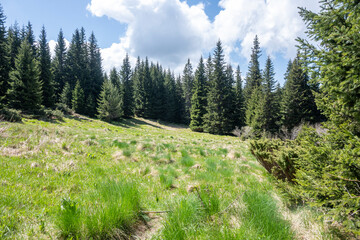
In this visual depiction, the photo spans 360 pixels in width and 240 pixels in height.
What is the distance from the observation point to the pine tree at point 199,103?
4084 centimetres

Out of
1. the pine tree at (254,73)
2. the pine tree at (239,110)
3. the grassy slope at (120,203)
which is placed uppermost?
the pine tree at (254,73)

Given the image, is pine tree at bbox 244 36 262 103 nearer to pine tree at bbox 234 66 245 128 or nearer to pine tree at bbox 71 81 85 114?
pine tree at bbox 234 66 245 128

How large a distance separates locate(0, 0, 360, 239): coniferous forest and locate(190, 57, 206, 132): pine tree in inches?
10.6

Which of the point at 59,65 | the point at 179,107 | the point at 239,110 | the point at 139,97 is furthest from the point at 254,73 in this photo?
the point at 59,65

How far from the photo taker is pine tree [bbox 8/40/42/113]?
73.7ft

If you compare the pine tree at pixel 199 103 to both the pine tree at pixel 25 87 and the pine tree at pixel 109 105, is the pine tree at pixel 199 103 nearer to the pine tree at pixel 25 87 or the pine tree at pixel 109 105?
the pine tree at pixel 109 105

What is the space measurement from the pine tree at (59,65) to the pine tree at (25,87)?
1858 centimetres

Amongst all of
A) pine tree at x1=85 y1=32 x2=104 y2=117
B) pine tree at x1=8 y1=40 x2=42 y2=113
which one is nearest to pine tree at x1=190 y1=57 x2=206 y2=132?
pine tree at x1=85 y1=32 x2=104 y2=117

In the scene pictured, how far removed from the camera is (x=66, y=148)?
5.78 m

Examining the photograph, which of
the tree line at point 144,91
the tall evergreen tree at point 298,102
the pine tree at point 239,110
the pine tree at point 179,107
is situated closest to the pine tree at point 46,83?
the tree line at point 144,91

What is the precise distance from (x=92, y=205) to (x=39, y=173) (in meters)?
2.27

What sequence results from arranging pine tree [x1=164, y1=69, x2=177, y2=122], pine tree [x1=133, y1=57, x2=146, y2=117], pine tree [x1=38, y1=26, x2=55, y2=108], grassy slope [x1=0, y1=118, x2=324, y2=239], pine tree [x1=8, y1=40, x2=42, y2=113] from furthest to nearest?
pine tree [x1=164, y1=69, x2=177, y2=122], pine tree [x1=133, y1=57, x2=146, y2=117], pine tree [x1=38, y1=26, x2=55, y2=108], pine tree [x1=8, y1=40, x2=42, y2=113], grassy slope [x1=0, y1=118, x2=324, y2=239]

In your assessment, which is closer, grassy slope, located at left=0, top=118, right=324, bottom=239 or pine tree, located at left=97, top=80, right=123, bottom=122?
grassy slope, located at left=0, top=118, right=324, bottom=239

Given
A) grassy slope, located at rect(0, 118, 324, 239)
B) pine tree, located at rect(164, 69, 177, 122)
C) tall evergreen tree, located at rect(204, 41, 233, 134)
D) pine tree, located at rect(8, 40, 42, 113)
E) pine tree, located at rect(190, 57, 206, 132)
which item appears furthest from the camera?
pine tree, located at rect(164, 69, 177, 122)
